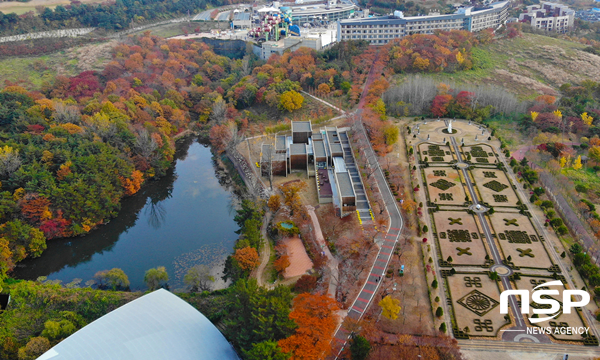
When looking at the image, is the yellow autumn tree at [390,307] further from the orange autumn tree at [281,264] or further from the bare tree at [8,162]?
the bare tree at [8,162]

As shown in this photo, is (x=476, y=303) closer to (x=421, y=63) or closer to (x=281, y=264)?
(x=281, y=264)

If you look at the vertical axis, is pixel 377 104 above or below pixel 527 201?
above

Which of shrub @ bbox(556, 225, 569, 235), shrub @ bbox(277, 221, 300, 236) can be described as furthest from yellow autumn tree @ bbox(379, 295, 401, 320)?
shrub @ bbox(556, 225, 569, 235)

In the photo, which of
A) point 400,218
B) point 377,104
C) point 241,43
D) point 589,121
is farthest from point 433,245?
point 241,43

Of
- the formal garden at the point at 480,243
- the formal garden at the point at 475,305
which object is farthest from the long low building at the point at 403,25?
the formal garden at the point at 475,305

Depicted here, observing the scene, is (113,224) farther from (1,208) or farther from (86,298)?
(86,298)

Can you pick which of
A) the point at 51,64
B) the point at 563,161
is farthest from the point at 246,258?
the point at 51,64
